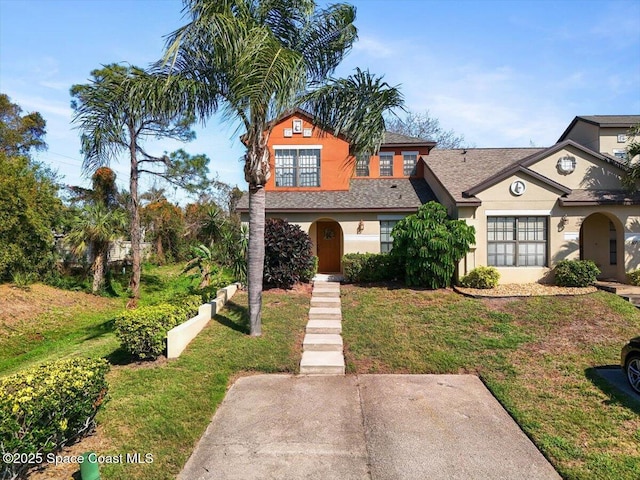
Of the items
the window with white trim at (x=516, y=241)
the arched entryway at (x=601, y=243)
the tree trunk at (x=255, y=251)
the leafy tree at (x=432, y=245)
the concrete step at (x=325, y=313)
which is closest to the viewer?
the tree trunk at (x=255, y=251)

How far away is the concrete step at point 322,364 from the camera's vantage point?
24.1 feet

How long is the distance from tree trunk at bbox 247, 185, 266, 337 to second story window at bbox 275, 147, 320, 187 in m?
8.86

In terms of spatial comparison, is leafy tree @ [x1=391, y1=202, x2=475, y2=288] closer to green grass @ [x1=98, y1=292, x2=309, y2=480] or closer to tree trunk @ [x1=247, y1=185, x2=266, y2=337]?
green grass @ [x1=98, y1=292, x2=309, y2=480]

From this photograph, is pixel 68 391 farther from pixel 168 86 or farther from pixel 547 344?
pixel 547 344

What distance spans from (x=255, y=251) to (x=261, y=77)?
3.67 meters

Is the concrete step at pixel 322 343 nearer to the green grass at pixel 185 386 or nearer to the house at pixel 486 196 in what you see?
the green grass at pixel 185 386

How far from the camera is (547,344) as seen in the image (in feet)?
27.5

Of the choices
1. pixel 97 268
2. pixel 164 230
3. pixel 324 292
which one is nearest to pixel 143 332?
pixel 324 292

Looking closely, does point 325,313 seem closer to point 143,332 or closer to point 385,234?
Answer: point 143,332

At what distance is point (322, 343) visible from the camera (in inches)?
332

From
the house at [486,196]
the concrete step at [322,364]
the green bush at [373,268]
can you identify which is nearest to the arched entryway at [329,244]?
the house at [486,196]

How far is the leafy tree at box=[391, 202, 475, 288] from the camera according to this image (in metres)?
12.5

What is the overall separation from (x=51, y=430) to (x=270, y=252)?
882 centimetres

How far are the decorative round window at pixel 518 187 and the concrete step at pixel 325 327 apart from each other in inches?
326
